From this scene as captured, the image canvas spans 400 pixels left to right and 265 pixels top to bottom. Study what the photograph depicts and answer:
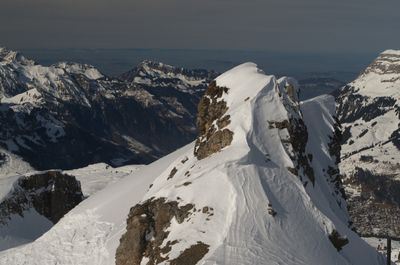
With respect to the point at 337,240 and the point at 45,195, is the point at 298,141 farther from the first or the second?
the point at 45,195

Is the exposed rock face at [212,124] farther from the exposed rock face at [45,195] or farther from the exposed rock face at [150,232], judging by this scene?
the exposed rock face at [45,195]

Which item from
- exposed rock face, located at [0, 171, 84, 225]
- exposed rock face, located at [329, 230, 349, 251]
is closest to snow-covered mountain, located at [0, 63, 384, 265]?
exposed rock face, located at [329, 230, 349, 251]

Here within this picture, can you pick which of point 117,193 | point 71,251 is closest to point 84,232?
point 71,251

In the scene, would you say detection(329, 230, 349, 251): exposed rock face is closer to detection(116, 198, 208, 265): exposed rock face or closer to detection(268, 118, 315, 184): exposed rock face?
detection(268, 118, 315, 184): exposed rock face

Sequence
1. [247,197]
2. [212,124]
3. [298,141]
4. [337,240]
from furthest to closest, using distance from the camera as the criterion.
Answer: [212,124] < [298,141] < [337,240] < [247,197]

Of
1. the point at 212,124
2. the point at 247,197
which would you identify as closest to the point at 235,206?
the point at 247,197

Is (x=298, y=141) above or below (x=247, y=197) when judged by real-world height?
above

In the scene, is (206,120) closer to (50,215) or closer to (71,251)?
(71,251)

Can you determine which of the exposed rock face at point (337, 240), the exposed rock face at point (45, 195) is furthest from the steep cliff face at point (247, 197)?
the exposed rock face at point (45, 195)
